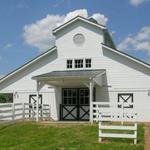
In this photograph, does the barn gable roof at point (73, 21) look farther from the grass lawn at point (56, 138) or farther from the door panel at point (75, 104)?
the grass lawn at point (56, 138)

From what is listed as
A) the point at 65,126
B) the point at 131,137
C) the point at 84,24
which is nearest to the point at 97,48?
the point at 84,24

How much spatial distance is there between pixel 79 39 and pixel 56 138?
12.5 meters

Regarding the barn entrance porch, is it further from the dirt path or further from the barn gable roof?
the dirt path

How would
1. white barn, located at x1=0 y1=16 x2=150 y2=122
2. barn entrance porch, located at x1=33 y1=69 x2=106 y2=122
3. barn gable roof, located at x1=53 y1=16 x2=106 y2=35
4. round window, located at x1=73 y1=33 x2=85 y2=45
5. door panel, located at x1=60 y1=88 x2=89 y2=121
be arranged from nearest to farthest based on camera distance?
1. barn entrance porch, located at x1=33 y1=69 x2=106 y2=122
2. white barn, located at x1=0 y1=16 x2=150 y2=122
3. door panel, located at x1=60 y1=88 x2=89 y2=121
4. barn gable roof, located at x1=53 y1=16 x2=106 y2=35
5. round window, located at x1=73 y1=33 x2=85 y2=45

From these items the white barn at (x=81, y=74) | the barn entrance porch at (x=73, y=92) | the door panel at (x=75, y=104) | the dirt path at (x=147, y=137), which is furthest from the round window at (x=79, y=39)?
the dirt path at (x=147, y=137)

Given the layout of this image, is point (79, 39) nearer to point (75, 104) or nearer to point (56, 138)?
point (75, 104)

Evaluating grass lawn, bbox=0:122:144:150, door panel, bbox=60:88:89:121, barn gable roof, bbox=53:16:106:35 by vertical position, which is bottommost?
grass lawn, bbox=0:122:144:150

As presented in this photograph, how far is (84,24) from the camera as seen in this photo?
3009 cm

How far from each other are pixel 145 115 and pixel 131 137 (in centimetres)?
1103

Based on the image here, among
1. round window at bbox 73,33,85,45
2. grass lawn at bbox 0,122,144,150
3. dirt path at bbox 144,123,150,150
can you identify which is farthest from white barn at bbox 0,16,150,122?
dirt path at bbox 144,123,150,150

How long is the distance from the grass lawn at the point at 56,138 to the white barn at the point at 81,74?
4.95 m

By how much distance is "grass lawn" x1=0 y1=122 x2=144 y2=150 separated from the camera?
16.5 m

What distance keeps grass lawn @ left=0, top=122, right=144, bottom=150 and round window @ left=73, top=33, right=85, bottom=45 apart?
27.4ft

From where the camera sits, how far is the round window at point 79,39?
98.5 ft
